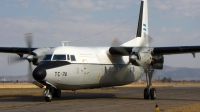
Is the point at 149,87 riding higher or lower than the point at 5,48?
lower

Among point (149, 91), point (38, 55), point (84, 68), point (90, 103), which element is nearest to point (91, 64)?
point (84, 68)

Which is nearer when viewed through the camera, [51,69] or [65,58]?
[51,69]

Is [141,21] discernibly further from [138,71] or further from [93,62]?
[93,62]

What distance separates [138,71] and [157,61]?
Result: 138 inches

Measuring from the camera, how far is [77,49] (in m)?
21.6

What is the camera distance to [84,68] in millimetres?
21031

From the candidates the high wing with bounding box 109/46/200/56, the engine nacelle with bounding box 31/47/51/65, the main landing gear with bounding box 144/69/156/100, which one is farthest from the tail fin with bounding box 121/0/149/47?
the engine nacelle with bounding box 31/47/51/65

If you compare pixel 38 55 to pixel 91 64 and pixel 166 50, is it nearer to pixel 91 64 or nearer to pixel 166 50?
pixel 91 64

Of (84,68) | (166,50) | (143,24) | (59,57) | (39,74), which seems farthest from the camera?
(143,24)

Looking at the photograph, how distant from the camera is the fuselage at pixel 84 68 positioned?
1934 centimetres

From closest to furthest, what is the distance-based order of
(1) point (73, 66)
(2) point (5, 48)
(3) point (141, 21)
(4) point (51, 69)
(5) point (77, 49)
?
(4) point (51, 69)
(1) point (73, 66)
(5) point (77, 49)
(2) point (5, 48)
(3) point (141, 21)

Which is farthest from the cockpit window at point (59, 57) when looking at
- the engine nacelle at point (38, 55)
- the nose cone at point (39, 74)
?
the engine nacelle at point (38, 55)

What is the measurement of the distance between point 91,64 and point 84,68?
2.80ft

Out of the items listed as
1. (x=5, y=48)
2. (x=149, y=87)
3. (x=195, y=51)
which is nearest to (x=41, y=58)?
(x=5, y=48)
